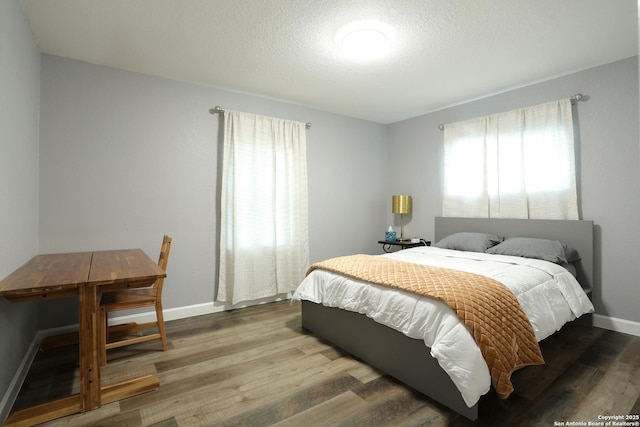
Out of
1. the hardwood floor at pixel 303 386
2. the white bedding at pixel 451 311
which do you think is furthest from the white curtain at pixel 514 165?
the hardwood floor at pixel 303 386

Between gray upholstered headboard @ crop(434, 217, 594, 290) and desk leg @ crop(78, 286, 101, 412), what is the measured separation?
380 centimetres

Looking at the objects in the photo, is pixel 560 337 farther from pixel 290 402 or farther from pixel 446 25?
pixel 446 25

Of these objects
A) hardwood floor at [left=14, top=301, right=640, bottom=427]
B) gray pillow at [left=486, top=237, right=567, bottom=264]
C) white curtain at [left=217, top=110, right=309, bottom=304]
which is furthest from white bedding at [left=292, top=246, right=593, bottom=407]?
white curtain at [left=217, top=110, right=309, bottom=304]

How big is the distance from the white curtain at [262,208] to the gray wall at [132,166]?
0.53ft

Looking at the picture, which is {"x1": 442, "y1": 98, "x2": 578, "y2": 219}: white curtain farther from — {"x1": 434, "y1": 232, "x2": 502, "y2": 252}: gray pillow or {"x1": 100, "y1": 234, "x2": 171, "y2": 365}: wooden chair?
{"x1": 100, "y1": 234, "x2": 171, "y2": 365}: wooden chair

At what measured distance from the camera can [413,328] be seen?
1934 millimetres

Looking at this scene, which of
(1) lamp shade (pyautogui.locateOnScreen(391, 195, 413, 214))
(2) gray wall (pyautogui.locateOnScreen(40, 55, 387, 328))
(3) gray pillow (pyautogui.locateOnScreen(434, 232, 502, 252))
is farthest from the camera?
(1) lamp shade (pyautogui.locateOnScreen(391, 195, 413, 214))

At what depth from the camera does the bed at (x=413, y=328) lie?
5.59 feet

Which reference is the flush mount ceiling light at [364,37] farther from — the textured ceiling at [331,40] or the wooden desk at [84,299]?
the wooden desk at [84,299]

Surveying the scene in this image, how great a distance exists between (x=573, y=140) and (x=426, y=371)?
2797mm

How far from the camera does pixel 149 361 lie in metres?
2.39

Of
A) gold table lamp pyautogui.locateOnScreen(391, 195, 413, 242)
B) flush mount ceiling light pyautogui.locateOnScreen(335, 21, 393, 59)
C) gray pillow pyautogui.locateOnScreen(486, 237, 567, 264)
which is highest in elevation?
flush mount ceiling light pyautogui.locateOnScreen(335, 21, 393, 59)

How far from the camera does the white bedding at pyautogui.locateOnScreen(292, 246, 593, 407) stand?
5.39 ft

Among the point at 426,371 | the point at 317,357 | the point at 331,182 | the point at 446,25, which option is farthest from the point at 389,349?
the point at 331,182
